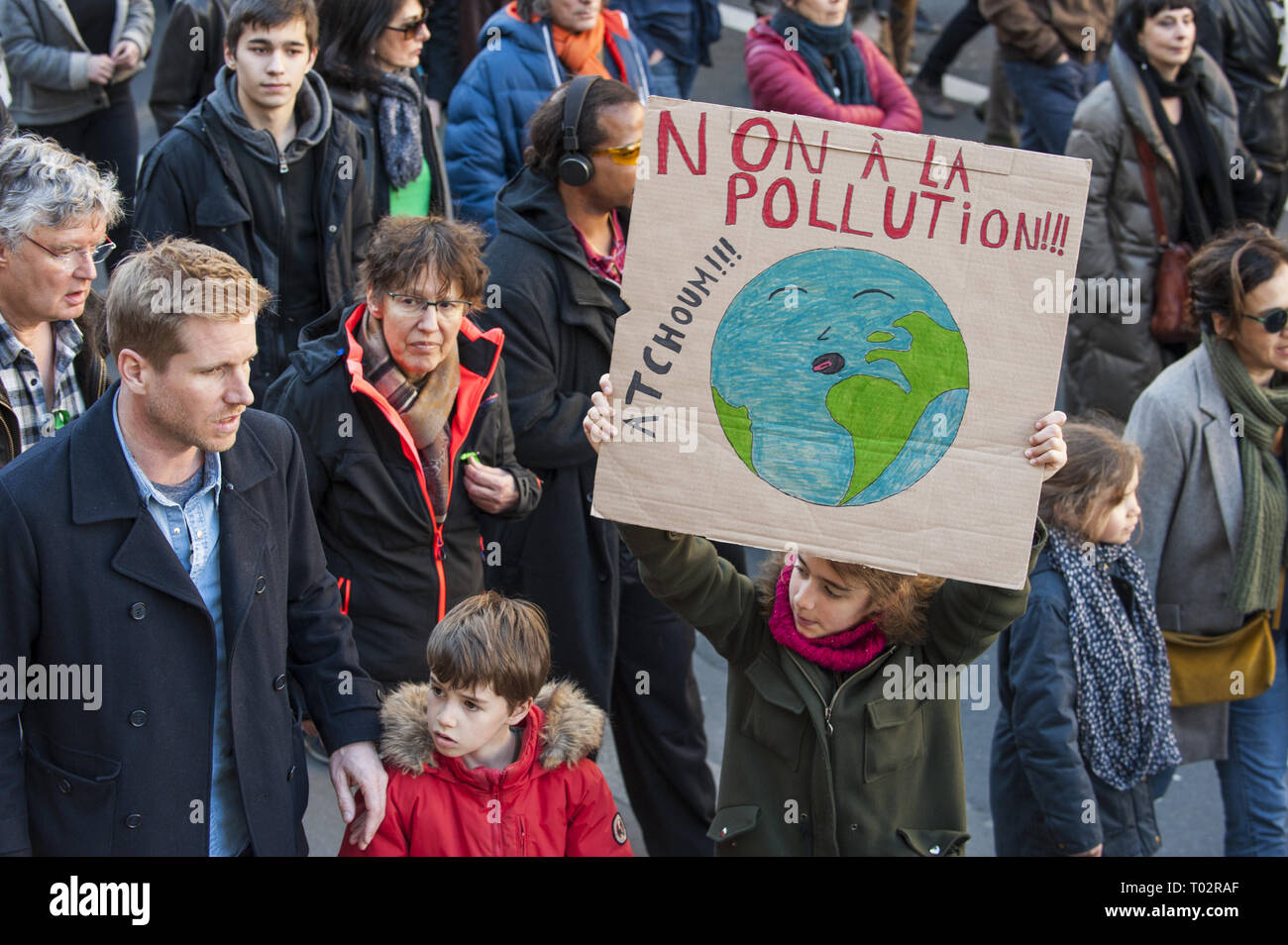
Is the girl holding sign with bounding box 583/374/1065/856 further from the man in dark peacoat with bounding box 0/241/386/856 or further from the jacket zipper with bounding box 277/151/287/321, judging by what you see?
the jacket zipper with bounding box 277/151/287/321

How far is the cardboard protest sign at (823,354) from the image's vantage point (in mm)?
2635

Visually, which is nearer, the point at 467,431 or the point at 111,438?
the point at 111,438

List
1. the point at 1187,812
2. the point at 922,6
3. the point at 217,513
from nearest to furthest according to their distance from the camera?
the point at 217,513 < the point at 1187,812 < the point at 922,6

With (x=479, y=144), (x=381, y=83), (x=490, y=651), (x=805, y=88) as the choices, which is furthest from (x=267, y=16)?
(x=490, y=651)

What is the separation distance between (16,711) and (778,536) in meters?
1.41

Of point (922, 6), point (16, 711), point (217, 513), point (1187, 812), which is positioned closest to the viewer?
point (16, 711)

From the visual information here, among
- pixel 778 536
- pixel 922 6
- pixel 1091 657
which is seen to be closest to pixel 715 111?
pixel 778 536

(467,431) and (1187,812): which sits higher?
(467,431)

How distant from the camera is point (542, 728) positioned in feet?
10.4

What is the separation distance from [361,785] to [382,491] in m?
0.96

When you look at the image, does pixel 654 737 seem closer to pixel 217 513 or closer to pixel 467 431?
pixel 467 431

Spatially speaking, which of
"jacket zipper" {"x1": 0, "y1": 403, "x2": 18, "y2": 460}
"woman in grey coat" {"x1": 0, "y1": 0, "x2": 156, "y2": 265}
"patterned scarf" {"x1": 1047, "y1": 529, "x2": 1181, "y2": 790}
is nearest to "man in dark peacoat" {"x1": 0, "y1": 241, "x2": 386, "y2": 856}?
"jacket zipper" {"x1": 0, "y1": 403, "x2": 18, "y2": 460}

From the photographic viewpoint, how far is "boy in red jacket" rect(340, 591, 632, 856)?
9.93 ft

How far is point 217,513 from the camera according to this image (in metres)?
2.79
